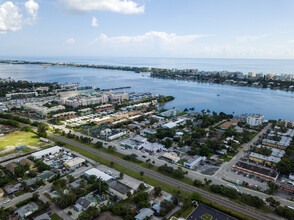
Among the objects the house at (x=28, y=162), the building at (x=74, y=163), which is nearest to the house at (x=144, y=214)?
the building at (x=74, y=163)

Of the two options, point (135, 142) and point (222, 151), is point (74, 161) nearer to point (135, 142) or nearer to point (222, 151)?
point (135, 142)

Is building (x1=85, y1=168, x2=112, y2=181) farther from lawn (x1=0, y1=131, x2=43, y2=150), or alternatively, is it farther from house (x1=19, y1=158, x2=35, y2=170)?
lawn (x1=0, y1=131, x2=43, y2=150)

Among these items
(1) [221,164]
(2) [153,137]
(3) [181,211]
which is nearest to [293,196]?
(1) [221,164]

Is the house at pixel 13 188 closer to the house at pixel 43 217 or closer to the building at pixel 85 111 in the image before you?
the house at pixel 43 217

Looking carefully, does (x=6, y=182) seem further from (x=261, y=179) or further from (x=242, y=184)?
(x=261, y=179)

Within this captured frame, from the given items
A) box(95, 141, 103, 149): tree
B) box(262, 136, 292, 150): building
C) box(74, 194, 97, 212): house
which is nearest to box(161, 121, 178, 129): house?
box(95, 141, 103, 149): tree

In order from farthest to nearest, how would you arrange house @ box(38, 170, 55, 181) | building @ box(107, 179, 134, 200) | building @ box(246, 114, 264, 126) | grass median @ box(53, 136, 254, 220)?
building @ box(246, 114, 264, 126) → house @ box(38, 170, 55, 181) → building @ box(107, 179, 134, 200) → grass median @ box(53, 136, 254, 220)
